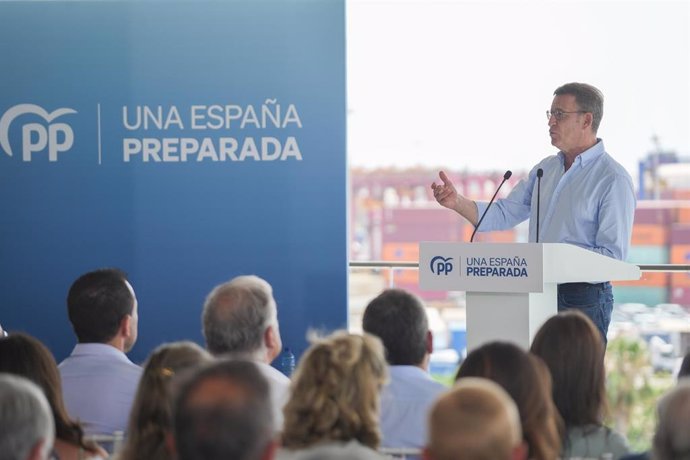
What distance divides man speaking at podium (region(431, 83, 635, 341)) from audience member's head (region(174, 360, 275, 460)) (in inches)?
116

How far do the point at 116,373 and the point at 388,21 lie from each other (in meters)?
29.0

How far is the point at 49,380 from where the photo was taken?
3.00 metres

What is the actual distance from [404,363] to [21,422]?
1.50 meters

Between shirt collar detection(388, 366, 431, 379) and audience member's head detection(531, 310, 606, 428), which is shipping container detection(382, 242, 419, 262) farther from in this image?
audience member's head detection(531, 310, 606, 428)

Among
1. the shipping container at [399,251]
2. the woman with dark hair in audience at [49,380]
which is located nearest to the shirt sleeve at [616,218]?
the woman with dark hair in audience at [49,380]

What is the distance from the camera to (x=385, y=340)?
3393 mm

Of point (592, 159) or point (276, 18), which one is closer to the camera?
point (592, 159)

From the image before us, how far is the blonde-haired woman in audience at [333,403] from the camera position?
97.3 inches

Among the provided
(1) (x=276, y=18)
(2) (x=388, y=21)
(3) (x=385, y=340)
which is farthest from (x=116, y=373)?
(2) (x=388, y=21)

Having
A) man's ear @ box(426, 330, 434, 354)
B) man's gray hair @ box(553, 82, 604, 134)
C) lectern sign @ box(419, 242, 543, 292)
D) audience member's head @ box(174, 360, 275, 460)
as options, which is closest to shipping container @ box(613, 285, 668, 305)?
man's gray hair @ box(553, 82, 604, 134)

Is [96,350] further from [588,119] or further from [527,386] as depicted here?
[588,119]

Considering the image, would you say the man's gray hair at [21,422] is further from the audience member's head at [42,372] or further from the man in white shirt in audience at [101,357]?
the man in white shirt in audience at [101,357]

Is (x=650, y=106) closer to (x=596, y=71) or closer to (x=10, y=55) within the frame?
(x=596, y=71)

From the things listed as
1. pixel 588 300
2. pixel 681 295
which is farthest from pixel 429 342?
pixel 681 295
